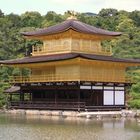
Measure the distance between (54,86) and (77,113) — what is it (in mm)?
5510

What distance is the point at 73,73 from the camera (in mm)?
48875

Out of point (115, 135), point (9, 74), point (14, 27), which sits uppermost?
point (14, 27)

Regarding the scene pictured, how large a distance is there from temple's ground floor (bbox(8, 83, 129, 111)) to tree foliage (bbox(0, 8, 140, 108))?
1.94 m

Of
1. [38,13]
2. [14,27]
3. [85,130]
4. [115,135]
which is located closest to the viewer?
[115,135]

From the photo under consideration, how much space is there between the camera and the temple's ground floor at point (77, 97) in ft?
158

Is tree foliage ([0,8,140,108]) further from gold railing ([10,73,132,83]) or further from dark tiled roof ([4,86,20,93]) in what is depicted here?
Answer: gold railing ([10,73,132,83])

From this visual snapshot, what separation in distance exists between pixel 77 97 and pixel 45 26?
121 ft

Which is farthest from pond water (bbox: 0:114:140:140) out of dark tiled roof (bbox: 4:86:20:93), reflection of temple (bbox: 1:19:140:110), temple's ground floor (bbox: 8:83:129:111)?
dark tiled roof (bbox: 4:86:20:93)

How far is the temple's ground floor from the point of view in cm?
4812

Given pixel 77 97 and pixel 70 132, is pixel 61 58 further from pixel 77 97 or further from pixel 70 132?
pixel 70 132

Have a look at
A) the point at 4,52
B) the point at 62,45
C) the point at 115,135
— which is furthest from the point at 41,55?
the point at 115,135

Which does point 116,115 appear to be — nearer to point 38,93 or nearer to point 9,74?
point 38,93

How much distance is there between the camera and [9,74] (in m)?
61.6

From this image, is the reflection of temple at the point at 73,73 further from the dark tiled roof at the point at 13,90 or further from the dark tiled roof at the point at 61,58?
the dark tiled roof at the point at 13,90
